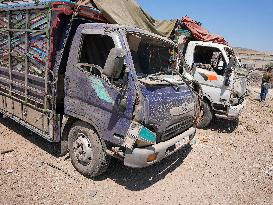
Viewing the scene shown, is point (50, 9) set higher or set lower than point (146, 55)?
higher

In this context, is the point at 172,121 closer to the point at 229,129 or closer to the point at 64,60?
the point at 64,60

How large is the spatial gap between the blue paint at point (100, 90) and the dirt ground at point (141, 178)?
4.70ft

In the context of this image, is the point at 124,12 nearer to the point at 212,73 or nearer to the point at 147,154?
Result: the point at 147,154

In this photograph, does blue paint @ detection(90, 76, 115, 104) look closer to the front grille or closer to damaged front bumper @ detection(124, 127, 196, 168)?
damaged front bumper @ detection(124, 127, 196, 168)

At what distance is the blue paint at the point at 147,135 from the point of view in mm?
4090

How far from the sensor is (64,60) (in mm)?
4879

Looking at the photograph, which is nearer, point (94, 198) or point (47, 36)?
point (94, 198)

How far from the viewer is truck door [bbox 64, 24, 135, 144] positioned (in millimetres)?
4184

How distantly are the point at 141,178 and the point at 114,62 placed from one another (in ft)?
7.28

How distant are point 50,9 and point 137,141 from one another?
257 centimetres

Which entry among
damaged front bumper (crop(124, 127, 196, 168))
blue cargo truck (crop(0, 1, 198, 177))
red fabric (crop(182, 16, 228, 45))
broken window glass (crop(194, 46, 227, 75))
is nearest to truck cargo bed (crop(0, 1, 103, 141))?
blue cargo truck (crop(0, 1, 198, 177))

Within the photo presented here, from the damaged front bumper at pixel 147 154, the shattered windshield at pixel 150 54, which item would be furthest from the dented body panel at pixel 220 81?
the damaged front bumper at pixel 147 154

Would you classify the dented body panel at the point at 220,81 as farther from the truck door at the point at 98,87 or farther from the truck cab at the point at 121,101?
the truck door at the point at 98,87

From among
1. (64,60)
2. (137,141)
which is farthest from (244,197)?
(64,60)
